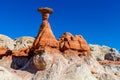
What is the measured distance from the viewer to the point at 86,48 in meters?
45.8

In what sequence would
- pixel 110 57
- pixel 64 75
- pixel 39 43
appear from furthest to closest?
pixel 110 57 < pixel 39 43 < pixel 64 75

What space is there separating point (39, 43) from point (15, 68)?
4.22m

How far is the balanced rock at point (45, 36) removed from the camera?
1686 inches

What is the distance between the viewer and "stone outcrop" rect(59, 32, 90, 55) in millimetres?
44497

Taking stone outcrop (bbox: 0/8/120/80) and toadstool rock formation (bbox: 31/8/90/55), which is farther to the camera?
toadstool rock formation (bbox: 31/8/90/55)

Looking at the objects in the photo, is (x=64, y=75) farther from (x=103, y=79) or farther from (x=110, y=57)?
(x=110, y=57)

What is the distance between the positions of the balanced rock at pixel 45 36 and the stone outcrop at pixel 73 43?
1310 mm

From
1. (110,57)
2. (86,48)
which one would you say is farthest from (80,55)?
(110,57)

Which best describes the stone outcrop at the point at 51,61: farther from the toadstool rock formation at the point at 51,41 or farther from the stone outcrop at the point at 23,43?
the stone outcrop at the point at 23,43

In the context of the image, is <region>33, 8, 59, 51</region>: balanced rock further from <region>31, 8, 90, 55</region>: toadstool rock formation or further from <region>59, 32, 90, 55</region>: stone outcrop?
<region>59, 32, 90, 55</region>: stone outcrop

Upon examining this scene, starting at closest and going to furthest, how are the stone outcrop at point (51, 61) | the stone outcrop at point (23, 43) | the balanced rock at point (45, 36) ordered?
the stone outcrop at point (51, 61) < the balanced rock at point (45, 36) < the stone outcrop at point (23, 43)

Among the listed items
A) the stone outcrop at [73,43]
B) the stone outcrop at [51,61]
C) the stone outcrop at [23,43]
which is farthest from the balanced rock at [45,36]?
the stone outcrop at [23,43]

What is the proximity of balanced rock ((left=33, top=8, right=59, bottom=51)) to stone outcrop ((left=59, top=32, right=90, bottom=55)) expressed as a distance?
1.31m

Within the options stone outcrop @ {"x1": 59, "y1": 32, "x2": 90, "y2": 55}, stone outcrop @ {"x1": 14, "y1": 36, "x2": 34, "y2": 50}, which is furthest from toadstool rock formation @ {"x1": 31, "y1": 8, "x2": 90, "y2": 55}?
stone outcrop @ {"x1": 14, "y1": 36, "x2": 34, "y2": 50}
